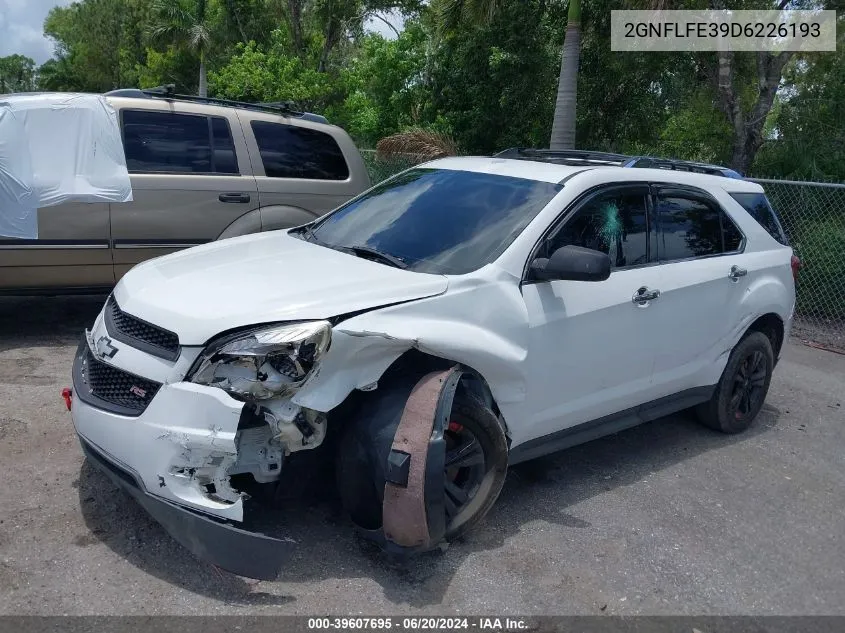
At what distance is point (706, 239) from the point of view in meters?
4.94

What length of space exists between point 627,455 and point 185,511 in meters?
3.02

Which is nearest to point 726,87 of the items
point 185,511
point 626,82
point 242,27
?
point 626,82

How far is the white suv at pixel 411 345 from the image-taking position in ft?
10.1

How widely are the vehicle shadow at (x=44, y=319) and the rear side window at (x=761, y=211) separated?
17.2 ft

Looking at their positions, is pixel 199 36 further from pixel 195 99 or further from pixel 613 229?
pixel 613 229

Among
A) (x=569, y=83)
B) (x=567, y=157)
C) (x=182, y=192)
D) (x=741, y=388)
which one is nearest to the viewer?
(x=567, y=157)

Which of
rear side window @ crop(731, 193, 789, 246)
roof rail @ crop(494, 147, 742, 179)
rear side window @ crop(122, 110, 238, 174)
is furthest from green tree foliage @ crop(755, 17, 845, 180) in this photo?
rear side window @ crop(122, 110, 238, 174)

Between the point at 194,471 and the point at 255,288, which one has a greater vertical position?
the point at 255,288

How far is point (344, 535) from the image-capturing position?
3656 mm

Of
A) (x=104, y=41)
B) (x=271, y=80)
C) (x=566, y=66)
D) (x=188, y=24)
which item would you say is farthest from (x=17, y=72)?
(x=566, y=66)

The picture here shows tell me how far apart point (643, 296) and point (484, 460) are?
55.6 inches

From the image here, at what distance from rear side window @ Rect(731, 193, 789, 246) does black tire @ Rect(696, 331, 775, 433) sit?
0.75 metres

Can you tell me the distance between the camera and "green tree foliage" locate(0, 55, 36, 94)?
68125 mm

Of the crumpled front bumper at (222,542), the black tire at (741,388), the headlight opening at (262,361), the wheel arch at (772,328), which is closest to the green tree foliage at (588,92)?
the wheel arch at (772,328)
